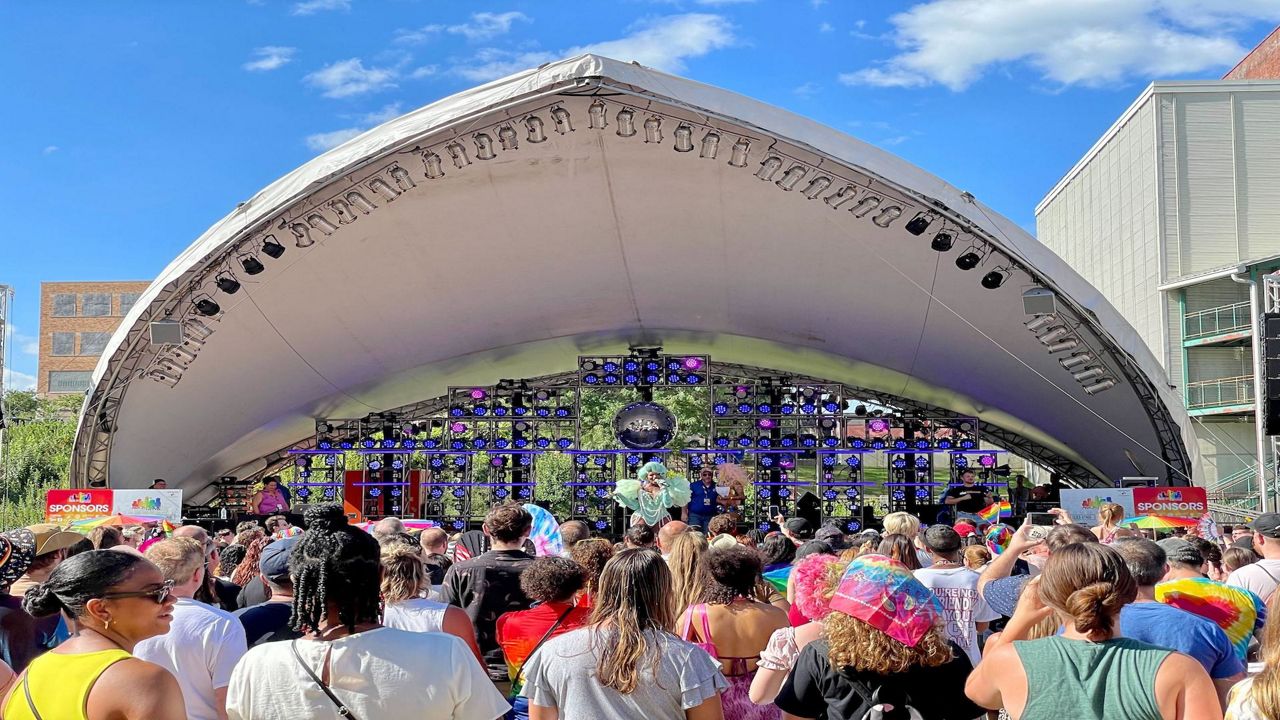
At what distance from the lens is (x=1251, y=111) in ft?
88.3

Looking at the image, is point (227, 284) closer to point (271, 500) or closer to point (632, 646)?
point (271, 500)

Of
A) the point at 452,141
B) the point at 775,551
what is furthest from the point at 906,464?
the point at 775,551

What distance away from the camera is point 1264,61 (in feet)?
99.3

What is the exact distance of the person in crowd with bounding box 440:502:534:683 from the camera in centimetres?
412

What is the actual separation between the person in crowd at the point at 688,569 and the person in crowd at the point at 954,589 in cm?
124

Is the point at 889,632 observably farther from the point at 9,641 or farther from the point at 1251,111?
the point at 1251,111

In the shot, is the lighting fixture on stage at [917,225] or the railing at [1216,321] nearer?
the lighting fixture on stage at [917,225]

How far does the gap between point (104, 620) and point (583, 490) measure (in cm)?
1602

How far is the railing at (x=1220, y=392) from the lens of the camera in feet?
83.1

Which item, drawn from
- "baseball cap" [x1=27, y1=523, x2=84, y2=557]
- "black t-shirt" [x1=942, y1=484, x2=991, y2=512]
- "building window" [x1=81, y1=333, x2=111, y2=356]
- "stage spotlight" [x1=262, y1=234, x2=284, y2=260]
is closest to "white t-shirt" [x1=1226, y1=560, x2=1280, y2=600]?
"baseball cap" [x1=27, y1=523, x2=84, y2=557]

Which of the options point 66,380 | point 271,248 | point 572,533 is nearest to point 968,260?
point 271,248

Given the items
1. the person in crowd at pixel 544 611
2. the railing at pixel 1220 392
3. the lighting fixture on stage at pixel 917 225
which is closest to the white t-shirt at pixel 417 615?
the person in crowd at pixel 544 611

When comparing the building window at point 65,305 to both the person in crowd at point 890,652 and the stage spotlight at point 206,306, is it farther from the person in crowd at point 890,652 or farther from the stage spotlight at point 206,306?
the person in crowd at point 890,652

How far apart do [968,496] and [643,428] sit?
4.73m
